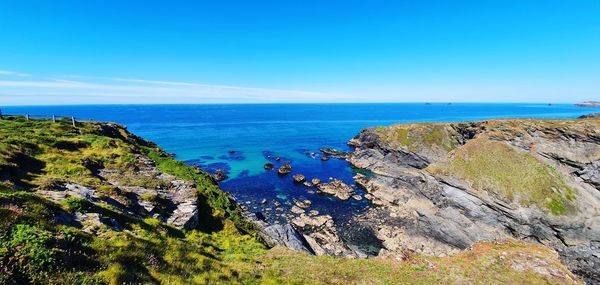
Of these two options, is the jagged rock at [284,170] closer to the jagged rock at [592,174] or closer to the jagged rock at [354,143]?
the jagged rock at [354,143]

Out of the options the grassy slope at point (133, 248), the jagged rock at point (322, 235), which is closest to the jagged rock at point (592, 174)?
the grassy slope at point (133, 248)

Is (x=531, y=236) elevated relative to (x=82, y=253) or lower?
lower

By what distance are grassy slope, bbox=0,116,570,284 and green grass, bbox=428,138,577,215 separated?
13.4 m

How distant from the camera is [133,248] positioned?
12266mm

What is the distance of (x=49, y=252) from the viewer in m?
8.59

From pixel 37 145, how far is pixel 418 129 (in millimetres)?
78281

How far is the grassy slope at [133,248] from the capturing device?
9.01 metres

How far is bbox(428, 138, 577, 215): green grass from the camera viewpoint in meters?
34.0

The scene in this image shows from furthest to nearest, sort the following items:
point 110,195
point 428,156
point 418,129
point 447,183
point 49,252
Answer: point 418,129, point 428,156, point 447,183, point 110,195, point 49,252

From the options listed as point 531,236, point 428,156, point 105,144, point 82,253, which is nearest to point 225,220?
point 82,253

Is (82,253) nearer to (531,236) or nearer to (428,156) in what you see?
(531,236)

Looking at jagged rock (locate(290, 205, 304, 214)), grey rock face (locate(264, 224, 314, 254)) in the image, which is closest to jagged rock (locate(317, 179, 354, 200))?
jagged rock (locate(290, 205, 304, 214))

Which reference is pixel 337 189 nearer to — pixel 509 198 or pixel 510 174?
pixel 509 198

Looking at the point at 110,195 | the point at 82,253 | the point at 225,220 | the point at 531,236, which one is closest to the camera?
the point at 82,253
